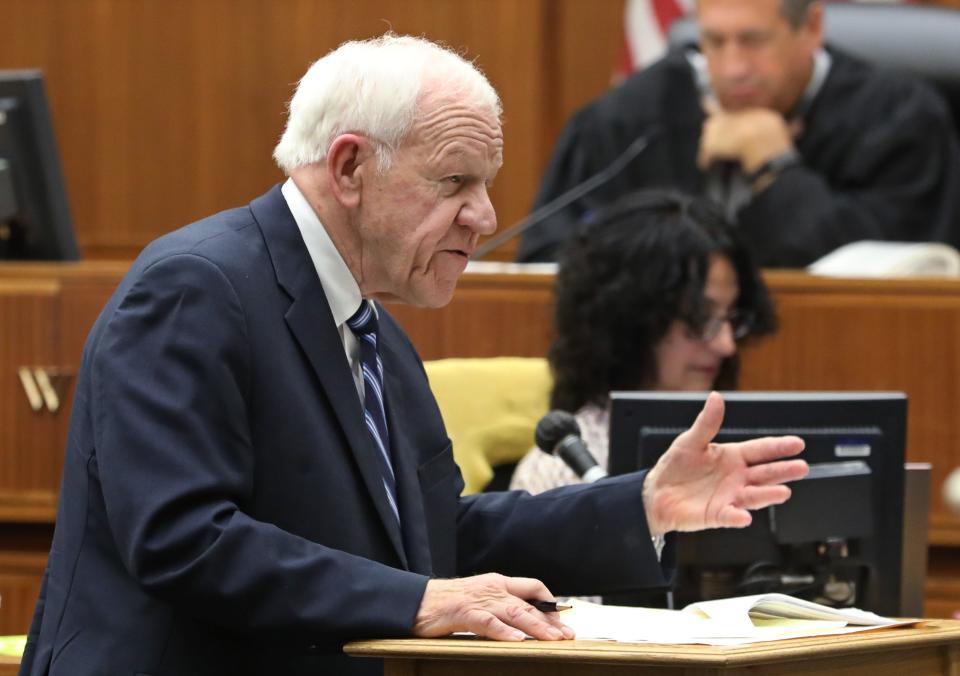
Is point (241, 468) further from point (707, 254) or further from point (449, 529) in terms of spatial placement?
point (707, 254)

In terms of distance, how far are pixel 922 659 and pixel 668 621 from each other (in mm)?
280

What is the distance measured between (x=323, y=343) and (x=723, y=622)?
55 cm

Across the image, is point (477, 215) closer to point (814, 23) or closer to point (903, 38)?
point (814, 23)

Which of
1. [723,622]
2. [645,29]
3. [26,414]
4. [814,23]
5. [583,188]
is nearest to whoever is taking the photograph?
[723,622]

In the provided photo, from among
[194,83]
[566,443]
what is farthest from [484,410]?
[194,83]

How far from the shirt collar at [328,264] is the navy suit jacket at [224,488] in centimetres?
2

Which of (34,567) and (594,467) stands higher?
(594,467)

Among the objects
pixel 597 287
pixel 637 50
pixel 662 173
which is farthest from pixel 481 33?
pixel 597 287

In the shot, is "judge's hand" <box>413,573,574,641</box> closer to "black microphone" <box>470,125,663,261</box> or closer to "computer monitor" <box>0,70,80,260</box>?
"black microphone" <box>470,125,663,261</box>

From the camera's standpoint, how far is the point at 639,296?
10.5 feet

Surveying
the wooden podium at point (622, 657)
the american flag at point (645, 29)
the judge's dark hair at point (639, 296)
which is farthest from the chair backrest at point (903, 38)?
the wooden podium at point (622, 657)

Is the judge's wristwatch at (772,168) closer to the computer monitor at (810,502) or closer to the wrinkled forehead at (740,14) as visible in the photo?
the wrinkled forehead at (740,14)

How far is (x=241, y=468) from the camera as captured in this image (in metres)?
1.77

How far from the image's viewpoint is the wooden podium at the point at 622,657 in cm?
155
